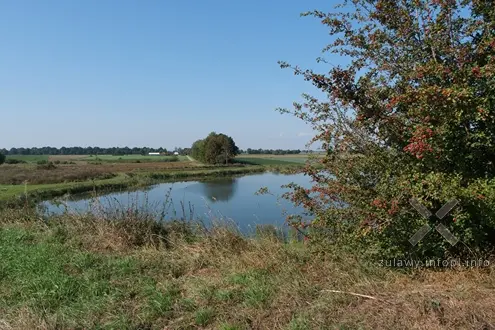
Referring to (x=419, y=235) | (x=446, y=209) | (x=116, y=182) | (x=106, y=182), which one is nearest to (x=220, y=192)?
(x=116, y=182)

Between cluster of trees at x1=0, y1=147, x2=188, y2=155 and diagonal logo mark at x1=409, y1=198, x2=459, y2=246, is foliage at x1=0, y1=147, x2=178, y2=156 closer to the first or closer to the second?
cluster of trees at x1=0, y1=147, x2=188, y2=155

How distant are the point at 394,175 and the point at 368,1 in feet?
7.07

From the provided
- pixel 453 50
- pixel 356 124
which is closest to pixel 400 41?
pixel 453 50

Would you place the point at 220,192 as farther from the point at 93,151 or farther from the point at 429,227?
the point at 93,151

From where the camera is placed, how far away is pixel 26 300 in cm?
423

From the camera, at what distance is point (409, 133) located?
3816 millimetres

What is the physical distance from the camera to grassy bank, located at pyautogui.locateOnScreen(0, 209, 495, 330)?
3082mm

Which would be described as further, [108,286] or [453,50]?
[108,286]

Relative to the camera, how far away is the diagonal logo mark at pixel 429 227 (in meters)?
3.48

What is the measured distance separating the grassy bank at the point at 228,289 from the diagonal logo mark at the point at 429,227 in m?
0.32

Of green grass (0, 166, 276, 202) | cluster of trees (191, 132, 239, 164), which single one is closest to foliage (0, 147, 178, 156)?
cluster of trees (191, 132, 239, 164)

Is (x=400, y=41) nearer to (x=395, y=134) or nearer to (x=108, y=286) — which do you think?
(x=395, y=134)

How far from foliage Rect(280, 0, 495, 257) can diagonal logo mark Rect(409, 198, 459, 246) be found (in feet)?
0.16

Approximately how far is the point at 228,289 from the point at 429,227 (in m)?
2.03
